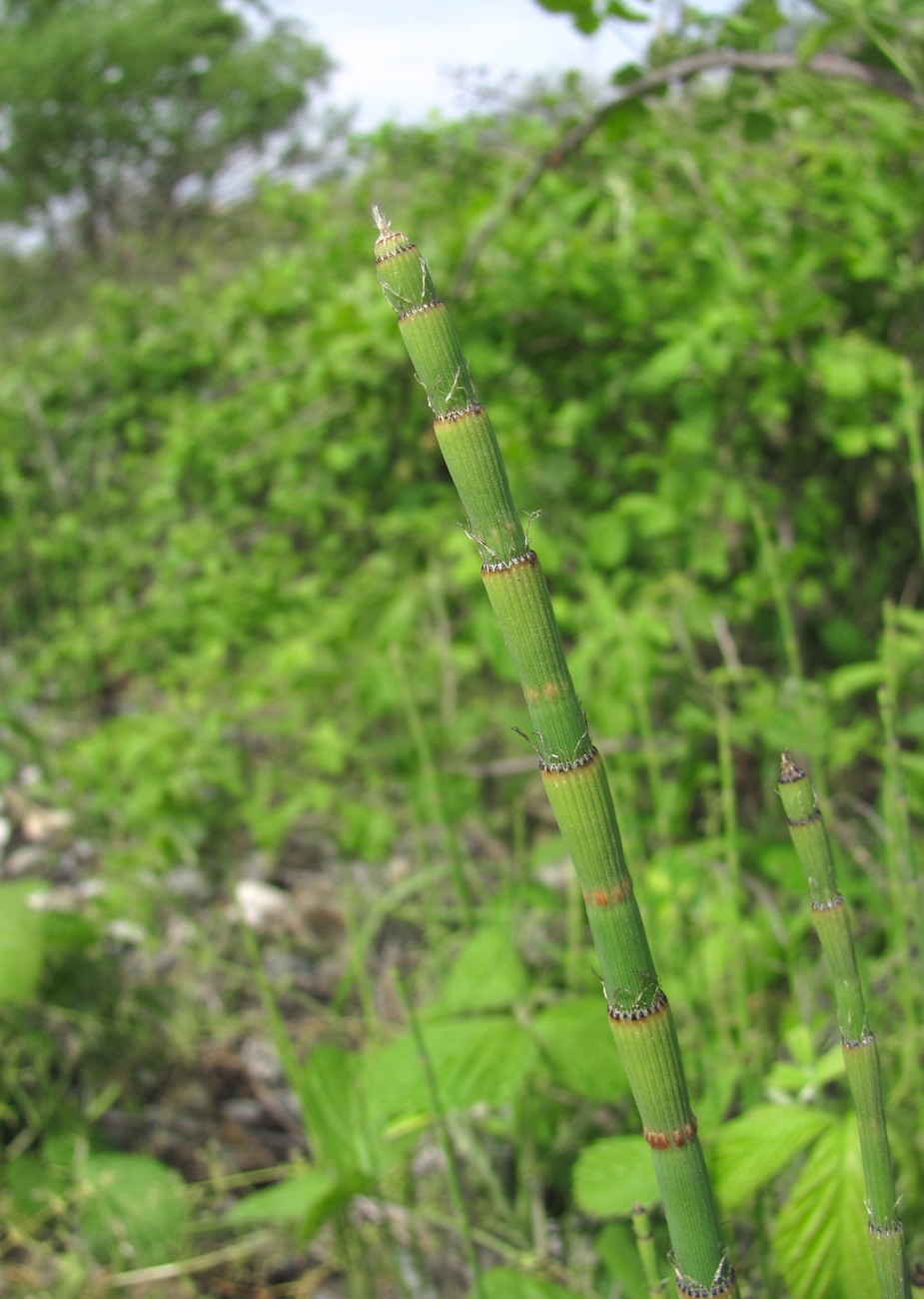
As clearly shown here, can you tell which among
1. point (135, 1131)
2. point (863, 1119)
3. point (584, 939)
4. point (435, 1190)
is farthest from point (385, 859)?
point (863, 1119)

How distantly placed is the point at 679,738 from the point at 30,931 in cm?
114

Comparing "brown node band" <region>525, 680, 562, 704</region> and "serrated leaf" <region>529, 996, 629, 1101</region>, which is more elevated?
"brown node band" <region>525, 680, 562, 704</region>

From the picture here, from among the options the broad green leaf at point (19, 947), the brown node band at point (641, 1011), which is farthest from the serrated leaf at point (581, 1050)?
the broad green leaf at point (19, 947)

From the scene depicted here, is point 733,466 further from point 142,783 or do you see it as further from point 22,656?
point 22,656

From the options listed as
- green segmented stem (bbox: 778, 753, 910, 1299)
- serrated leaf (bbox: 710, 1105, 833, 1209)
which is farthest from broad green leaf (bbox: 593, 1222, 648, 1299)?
green segmented stem (bbox: 778, 753, 910, 1299)

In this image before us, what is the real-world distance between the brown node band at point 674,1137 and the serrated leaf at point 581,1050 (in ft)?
1.73

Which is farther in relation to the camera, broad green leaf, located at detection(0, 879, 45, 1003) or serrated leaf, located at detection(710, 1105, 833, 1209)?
broad green leaf, located at detection(0, 879, 45, 1003)

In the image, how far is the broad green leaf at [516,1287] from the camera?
3.13ft

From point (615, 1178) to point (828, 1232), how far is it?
6.8 inches

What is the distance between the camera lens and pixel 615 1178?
36.5 inches

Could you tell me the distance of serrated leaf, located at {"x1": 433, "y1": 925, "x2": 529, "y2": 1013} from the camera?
49.0 inches

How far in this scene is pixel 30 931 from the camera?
1475mm

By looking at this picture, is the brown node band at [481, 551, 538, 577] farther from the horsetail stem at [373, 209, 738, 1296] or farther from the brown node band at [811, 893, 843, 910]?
the brown node band at [811, 893, 843, 910]

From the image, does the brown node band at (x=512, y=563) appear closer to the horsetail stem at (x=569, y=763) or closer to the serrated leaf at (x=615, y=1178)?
the horsetail stem at (x=569, y=763)
